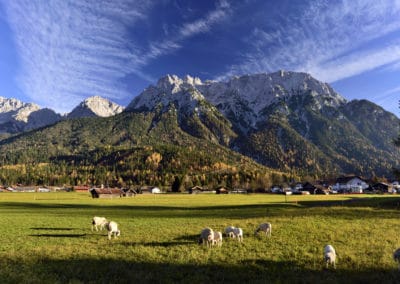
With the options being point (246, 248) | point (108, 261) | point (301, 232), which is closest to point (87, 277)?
point (108, 261)

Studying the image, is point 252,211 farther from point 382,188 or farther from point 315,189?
point 382,188

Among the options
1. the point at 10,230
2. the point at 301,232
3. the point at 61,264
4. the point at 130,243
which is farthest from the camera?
the point at 10,230

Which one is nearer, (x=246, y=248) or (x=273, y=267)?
(x=273, y=267)

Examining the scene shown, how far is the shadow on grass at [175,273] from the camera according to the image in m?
15.1

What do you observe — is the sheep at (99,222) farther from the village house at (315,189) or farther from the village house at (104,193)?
the village house at (315,189)

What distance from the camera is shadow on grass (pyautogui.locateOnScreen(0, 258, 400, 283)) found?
1510 cm

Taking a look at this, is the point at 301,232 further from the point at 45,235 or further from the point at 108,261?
the point at 45,235

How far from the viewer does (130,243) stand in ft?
81.0

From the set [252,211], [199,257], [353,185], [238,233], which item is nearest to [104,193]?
[252,211]

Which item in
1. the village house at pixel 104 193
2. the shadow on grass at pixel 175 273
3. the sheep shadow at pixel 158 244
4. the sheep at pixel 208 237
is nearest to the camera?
the shadow on grass at pixel 175 273

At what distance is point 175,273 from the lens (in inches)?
640

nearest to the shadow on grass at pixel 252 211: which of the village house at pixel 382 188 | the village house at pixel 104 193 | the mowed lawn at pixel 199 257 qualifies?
the mowed lawn at pixel 199 257

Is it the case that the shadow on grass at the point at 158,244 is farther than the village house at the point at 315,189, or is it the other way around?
the village house at the point at 315,189

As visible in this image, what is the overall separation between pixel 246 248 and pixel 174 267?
22.3 ft
